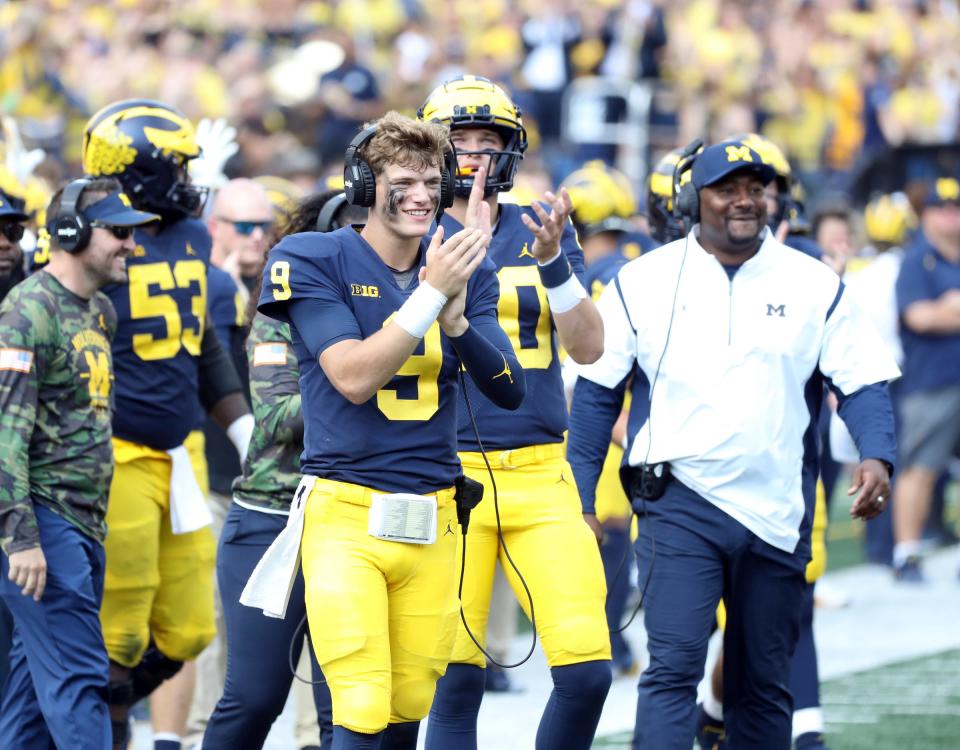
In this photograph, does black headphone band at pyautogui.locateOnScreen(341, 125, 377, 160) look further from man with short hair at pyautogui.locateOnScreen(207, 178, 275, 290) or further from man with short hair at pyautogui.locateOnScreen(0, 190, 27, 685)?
man with short hair at pyautogui.locateOnScreen(207, 178, 275, 290)

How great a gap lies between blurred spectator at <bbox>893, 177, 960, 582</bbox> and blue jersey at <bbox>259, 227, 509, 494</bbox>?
22.9 feet

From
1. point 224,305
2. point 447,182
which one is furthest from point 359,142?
point 224,305

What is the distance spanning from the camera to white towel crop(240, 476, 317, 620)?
15.2ft

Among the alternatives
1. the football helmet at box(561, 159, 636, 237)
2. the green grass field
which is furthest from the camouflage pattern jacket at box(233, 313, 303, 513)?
the football helmet at box(561, 159, 636, 237)

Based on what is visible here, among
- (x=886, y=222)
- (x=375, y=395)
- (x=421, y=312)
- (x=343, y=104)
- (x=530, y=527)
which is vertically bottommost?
(x=530, y=527)

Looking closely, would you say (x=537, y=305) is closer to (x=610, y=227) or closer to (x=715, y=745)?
(x=715, y=745)

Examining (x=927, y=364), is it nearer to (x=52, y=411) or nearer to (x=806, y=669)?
(x=806, y=669)

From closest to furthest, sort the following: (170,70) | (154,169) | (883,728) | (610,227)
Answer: (154,169) < (883,728) < (610,227) < (170,70)

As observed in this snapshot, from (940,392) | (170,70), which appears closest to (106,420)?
(940,392)

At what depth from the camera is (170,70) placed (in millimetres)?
16250

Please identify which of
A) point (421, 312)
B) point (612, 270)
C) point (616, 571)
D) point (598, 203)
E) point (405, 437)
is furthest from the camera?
point (598, 203)

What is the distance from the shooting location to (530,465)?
546 centimetres

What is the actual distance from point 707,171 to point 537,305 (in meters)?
0.73

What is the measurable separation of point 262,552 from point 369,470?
0.99 meters
